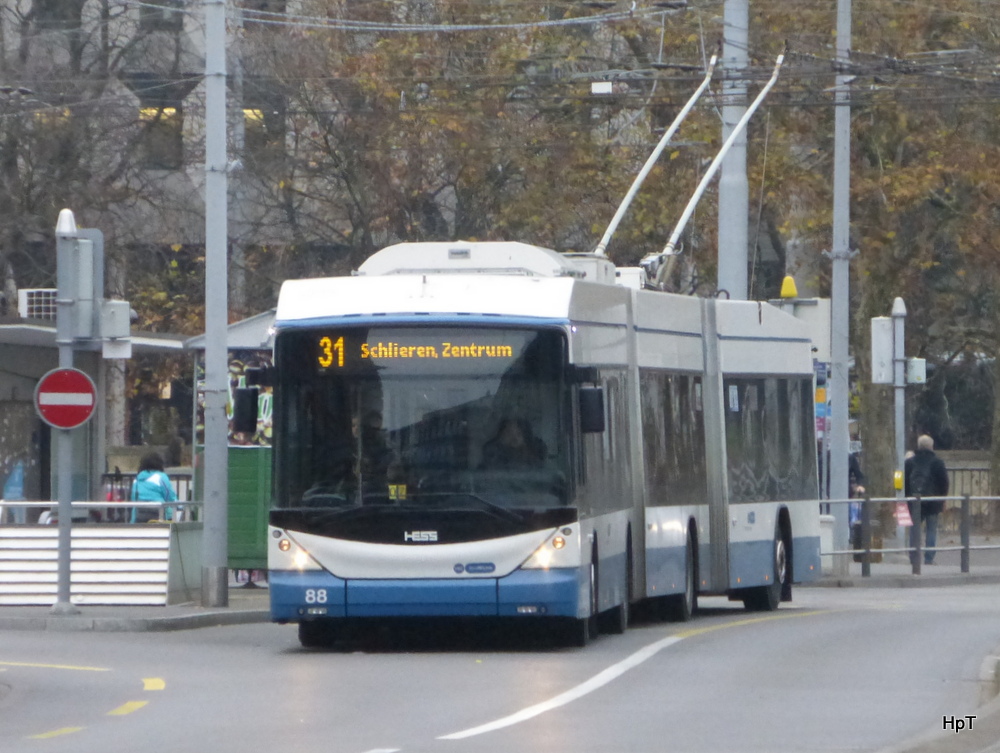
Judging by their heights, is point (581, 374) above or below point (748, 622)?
above

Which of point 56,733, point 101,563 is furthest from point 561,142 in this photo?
point 56,733

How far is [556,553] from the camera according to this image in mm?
14750

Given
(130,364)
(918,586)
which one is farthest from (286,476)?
(130,364)

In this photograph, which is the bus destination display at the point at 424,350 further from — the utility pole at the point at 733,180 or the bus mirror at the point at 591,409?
the utility pole at the point at 733,180

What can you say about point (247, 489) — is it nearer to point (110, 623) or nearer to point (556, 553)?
point (110, 623)

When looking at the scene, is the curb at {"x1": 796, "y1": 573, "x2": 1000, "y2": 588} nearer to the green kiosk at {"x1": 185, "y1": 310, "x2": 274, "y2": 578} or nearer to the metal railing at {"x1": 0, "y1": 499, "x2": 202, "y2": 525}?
the green kiosk at {"x1": 185, "y1": 310, "x2": 274, "y2": 578}

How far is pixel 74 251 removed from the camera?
18.3 meters

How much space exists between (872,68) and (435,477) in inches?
490

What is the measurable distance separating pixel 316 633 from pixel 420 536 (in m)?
1.36

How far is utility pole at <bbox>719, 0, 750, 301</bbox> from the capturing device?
25.2m

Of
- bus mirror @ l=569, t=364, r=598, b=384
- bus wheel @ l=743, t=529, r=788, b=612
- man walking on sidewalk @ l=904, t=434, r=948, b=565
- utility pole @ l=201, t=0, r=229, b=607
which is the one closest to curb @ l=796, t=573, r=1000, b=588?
man walking on sidewalk @ l=904, t=434, r=948, b=565

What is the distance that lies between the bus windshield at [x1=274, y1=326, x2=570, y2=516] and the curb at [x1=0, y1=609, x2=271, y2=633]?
9.76ft

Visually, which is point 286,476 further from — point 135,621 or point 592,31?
point 592,31

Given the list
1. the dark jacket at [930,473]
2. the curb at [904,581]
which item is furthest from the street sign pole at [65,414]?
the dark jacket at [930,473]
